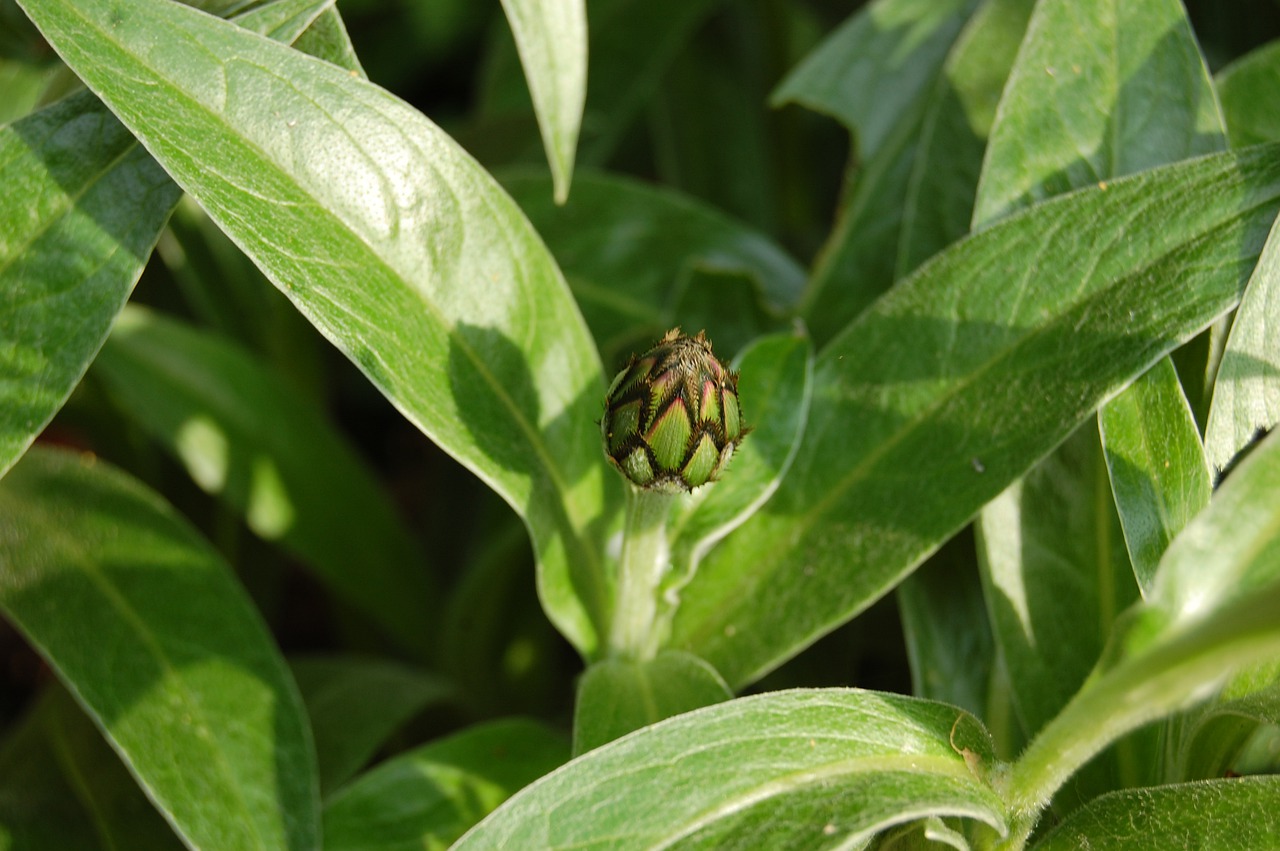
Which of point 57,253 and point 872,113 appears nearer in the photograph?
point 57,253

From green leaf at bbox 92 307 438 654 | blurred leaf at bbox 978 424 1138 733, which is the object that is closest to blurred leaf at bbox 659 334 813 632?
blurred leaf at bbox 978 424 1138 733

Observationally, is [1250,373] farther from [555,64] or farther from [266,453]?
[266,453]

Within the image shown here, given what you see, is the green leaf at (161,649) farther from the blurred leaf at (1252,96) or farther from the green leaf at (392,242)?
the blurred leaf at (1252,96)

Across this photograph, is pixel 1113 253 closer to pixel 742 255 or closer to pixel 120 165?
pixel 742 255

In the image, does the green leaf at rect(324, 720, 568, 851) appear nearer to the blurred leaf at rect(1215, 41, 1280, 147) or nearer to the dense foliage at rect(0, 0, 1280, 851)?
the dense foliage at rect(0, 0, 1280, 851)

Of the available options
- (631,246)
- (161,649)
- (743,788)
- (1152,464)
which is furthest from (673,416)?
(631,246)

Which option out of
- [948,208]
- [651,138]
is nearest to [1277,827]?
[948,208]

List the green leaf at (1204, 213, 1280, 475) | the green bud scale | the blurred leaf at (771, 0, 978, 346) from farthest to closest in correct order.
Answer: the blurred leaf at (771, 0, 978, 346) < the green leaf at (1204, 213, 1280, 475) < the green bud scale
